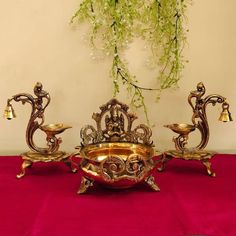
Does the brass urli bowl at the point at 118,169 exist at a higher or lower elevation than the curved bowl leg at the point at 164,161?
higher

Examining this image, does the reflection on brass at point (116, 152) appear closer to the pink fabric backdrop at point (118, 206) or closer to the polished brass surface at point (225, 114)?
the pink fabric backdrop at point (118, 206)

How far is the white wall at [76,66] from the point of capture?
1.50m

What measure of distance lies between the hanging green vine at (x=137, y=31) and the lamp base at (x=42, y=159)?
364 mm

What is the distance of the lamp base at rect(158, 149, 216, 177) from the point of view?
1.28 m

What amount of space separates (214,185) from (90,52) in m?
0.69

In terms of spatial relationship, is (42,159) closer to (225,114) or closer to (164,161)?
(164,161)

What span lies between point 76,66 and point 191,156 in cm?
57

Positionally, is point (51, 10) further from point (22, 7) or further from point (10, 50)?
point (10, 50)

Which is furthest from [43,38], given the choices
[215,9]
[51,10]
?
[215,9]

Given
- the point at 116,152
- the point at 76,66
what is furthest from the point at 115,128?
the point at 76,66

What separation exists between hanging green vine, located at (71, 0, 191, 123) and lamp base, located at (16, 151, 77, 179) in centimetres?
36

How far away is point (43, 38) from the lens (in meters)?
1.51

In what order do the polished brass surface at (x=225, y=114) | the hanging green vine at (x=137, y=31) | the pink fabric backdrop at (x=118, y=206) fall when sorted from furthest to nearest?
1. the hanging green vine at (x=137, y=31)
2. the polished brass surface at (x=225, y=114)
3. the pink fabric backdrop at (x=118, y=206)

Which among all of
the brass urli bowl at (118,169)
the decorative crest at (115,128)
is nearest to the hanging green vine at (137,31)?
the decorative crest at (115,128)
